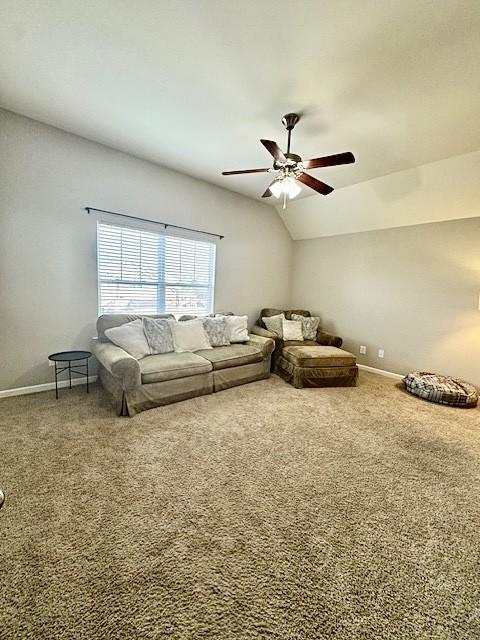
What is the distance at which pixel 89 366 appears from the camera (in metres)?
3.43

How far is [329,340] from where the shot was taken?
4.44 meters

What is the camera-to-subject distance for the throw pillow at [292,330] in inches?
175

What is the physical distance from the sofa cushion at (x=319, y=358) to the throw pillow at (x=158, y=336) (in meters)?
1.62

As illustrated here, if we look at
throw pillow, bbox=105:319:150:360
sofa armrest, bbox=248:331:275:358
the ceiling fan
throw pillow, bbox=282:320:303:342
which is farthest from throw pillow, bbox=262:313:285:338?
the ceiling fan

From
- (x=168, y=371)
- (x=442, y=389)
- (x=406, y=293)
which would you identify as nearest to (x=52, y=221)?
(x=168, y=371)

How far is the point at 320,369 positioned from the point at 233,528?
249 cm

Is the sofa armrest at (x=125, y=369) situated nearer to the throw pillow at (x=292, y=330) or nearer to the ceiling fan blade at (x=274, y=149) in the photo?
the ceiling fan blade at (x=274, y=149)

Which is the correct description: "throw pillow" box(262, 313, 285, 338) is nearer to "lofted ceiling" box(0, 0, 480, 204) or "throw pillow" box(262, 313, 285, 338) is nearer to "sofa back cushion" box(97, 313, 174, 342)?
"sofa back cushion" box(97, 313, 174, 342)

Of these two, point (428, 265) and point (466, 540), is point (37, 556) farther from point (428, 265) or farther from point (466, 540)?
point (428, 265)

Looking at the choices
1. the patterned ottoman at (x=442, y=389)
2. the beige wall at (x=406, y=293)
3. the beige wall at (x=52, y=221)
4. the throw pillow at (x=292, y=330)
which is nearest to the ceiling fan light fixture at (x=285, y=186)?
the beige wall at (x=52, y=221)

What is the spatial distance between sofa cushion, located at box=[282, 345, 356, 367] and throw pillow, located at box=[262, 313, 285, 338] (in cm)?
71

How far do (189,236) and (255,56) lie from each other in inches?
96.4

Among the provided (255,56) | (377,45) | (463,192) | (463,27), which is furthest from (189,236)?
(463,192)

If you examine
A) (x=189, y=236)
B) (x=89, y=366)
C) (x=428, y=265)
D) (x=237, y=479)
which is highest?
(x=189, y=236)
